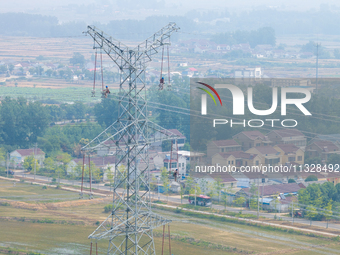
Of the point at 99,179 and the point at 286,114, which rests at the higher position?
the point at 286,114

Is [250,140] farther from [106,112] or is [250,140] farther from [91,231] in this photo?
[91,231]

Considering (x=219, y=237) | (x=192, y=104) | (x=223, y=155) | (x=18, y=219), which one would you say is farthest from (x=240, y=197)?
(x=192, y=104)

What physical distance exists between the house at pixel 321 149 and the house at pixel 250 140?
334cm

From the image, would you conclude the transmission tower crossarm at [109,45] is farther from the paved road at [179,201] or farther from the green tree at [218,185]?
the green tree at [218,185]

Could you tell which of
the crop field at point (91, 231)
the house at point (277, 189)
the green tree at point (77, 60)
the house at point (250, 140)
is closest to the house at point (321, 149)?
the house at point (250, 140)

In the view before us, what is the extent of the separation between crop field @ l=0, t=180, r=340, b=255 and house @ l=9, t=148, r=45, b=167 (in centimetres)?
1037

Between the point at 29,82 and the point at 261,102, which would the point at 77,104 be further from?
the point at 29,82

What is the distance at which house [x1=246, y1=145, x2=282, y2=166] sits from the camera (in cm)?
3479

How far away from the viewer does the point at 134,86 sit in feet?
43.7

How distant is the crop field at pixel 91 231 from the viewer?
65.9 ft

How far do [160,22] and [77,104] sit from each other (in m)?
100

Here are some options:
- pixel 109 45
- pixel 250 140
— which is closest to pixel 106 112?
pixel 250 140

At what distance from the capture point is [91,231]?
22.7 m

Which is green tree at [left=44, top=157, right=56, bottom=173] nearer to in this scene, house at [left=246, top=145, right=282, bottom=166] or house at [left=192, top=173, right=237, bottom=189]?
house at [left=192, top=173, right=237, bottom=189]
